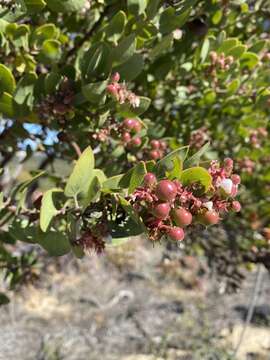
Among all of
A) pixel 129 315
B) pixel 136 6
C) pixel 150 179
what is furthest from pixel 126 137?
pixel 129 315

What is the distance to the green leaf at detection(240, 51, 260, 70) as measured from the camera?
6.65 ft

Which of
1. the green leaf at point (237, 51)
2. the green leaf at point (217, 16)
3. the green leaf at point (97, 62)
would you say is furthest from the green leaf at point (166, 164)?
the green leaf at point (217, 16)

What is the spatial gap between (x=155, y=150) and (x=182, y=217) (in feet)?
2.68

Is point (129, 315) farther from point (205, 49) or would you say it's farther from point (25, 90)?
point (25, 90)

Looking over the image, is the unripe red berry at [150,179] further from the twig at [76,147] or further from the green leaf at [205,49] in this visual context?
the green leaf at [205,49]

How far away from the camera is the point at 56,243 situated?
1.43 m

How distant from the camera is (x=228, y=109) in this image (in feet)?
7.90

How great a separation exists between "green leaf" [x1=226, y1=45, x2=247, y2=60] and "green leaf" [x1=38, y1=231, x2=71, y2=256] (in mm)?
944

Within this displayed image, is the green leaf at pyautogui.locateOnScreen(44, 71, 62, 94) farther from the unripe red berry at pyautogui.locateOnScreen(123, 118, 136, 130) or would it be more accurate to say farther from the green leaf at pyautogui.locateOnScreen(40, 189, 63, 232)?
the green leaf at pyautogui.locateOnScreen(40, 189, 63, 232)

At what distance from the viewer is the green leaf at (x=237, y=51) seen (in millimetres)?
1941

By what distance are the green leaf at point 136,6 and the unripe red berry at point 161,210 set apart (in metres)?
0.73

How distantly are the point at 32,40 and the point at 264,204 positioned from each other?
1.82m

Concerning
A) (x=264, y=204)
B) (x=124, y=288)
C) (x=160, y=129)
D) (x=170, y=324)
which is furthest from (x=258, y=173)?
(x=124, y=288)

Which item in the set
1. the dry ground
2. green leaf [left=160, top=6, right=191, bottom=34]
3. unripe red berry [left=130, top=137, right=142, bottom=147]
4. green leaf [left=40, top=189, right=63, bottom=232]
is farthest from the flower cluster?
the dry ground
